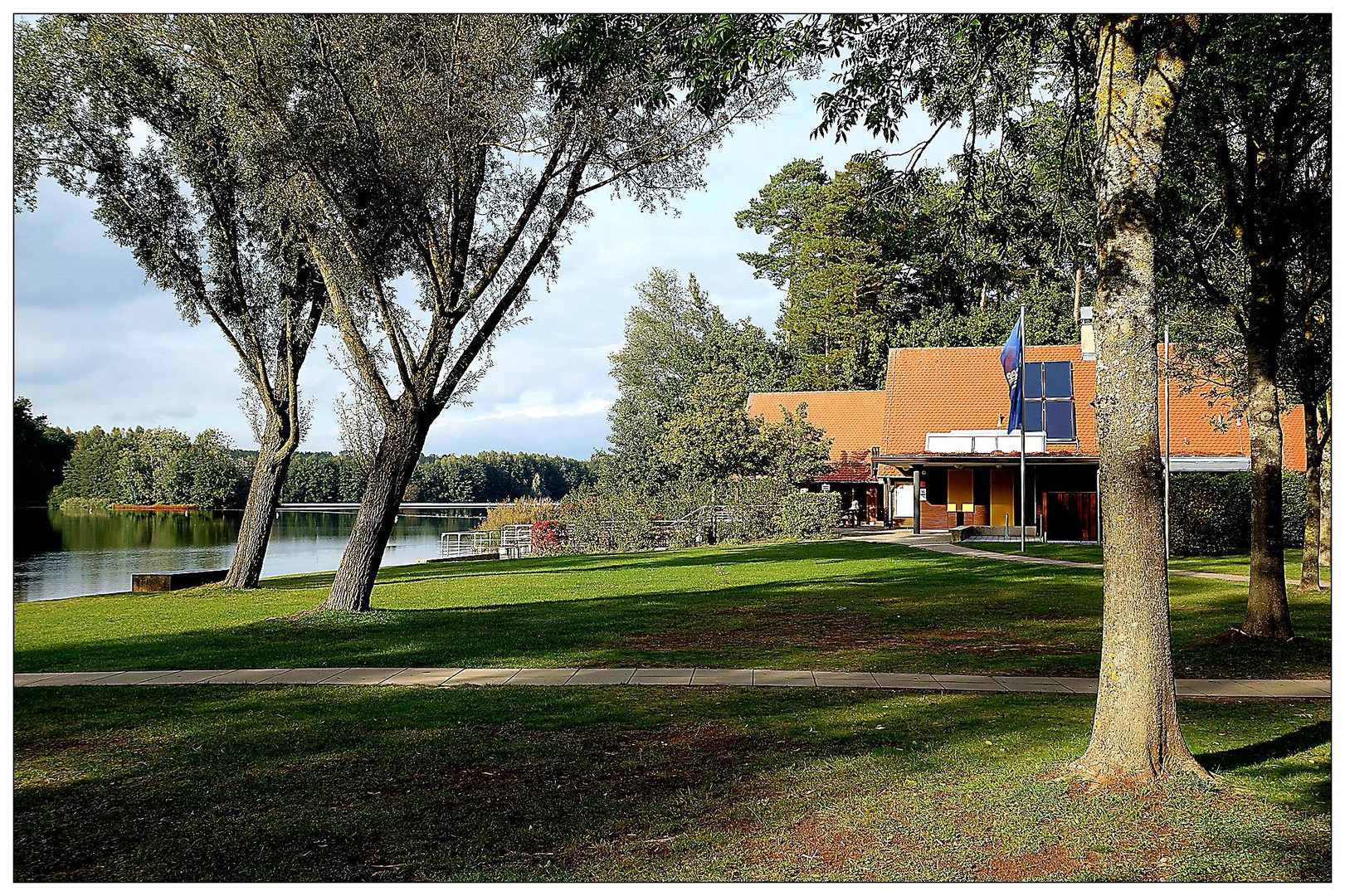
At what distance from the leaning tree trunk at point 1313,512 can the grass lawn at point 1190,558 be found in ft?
3.01

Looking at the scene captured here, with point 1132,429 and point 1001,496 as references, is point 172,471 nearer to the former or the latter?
point 1001,496

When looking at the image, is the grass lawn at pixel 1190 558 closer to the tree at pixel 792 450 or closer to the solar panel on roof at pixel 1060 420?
the solar panel on roof at pixel 1060 420

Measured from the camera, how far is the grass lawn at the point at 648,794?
14.0 ft

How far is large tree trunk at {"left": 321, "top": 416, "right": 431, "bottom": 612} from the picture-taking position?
12656 millimetres

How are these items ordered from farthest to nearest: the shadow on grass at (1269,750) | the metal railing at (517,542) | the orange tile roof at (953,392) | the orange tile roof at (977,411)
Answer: the orange tile roof at (953,392) < the metal railing at (517,542) < the orange tile roof at (977,411) < the shadow on grass at (1269,750)

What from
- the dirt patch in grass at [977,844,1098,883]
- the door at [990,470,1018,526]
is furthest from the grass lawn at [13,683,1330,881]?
the door at [990,470,1018,526]

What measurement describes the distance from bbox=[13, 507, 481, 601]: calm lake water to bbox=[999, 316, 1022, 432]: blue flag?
1814 cm

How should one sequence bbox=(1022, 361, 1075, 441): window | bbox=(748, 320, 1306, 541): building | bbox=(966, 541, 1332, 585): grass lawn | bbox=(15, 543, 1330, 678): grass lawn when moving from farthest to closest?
bbox=(1022, 361, 1075, 441): window < bbox=(748, 320, 1306, 541): building < bbox=(966, 541, 1332, 585): grass lawn < bbox=(15, 543, 1330, 678): grass lawn

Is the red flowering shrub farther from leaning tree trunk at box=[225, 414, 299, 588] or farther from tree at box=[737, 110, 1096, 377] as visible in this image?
tree at box=[737, 110, 1096, 377]

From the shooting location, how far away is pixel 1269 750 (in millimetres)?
5934

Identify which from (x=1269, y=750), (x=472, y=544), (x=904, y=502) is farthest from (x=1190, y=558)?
(x=472, y=544)

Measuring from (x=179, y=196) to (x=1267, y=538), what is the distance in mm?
18456

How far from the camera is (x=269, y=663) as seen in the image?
9.48 m

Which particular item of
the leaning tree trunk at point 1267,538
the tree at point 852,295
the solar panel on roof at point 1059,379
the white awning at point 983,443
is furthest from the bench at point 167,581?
the solar panel on roof at point 1059,379
